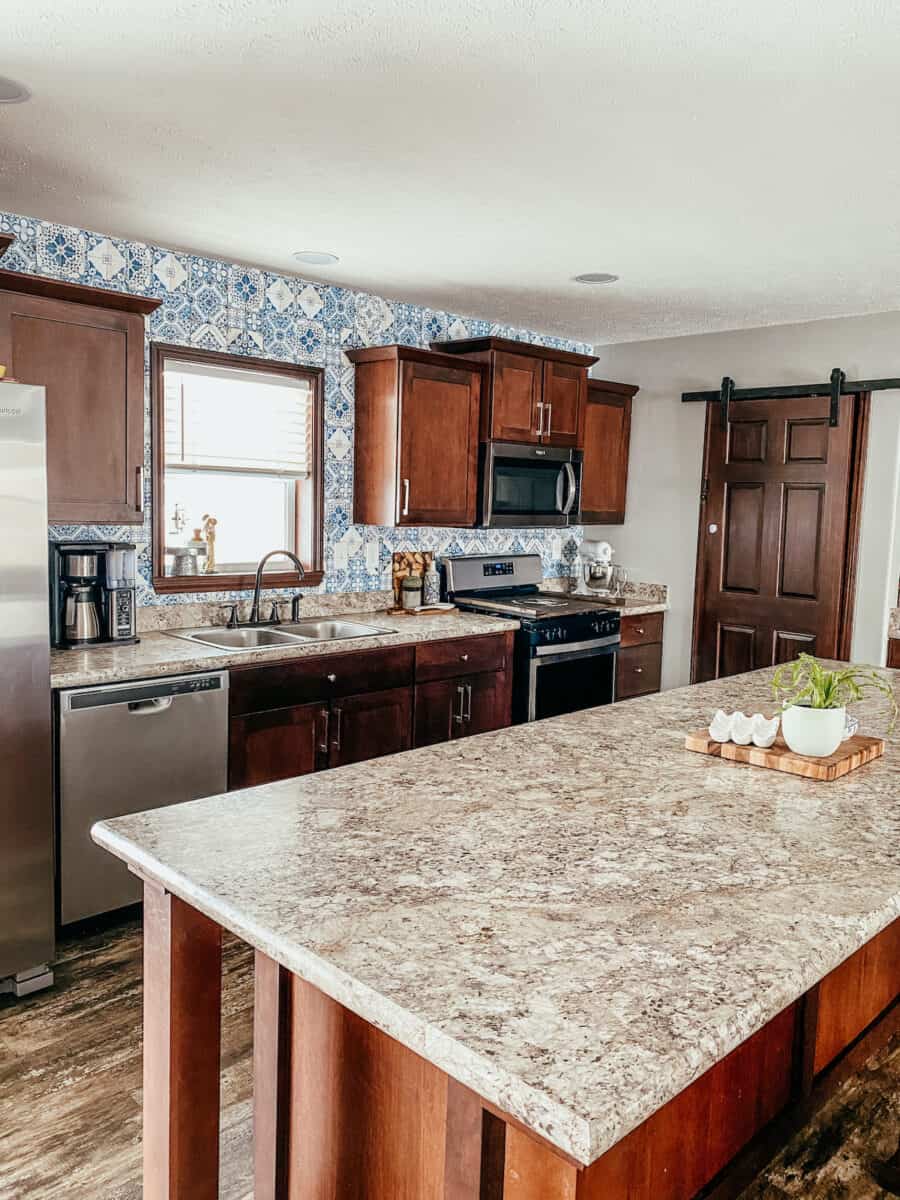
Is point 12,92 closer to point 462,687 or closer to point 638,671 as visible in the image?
point 462,687

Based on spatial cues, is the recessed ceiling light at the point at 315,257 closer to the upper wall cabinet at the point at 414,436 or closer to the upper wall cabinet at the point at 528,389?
the upper wall cabinet at the point at 414,436

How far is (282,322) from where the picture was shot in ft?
13.9

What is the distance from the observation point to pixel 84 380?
10.7ft

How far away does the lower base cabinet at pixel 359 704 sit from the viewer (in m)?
3.50

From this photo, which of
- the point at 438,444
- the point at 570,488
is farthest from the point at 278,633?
the point at 570,488

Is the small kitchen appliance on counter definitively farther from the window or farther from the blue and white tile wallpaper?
the window

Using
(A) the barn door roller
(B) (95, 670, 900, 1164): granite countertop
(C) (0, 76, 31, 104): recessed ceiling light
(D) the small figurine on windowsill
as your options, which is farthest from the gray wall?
(C) (0, 76, 31, 104): recessed ceiling light

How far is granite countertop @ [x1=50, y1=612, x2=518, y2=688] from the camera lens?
3036 mm

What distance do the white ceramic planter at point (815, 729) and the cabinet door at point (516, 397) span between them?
2.94 metres

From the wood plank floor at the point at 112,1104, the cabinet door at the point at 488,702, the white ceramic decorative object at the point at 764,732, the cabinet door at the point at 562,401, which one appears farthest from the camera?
the cabinet door at the point at 562,401

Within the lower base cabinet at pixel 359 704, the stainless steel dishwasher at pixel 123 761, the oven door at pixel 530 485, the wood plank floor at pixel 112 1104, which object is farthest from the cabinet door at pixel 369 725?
the oven door at pixel 530 485

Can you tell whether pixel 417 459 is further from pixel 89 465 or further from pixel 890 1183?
pixel 890 1183

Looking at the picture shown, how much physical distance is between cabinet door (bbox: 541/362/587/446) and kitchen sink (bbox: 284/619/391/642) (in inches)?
58.9

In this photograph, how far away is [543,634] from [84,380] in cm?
237
